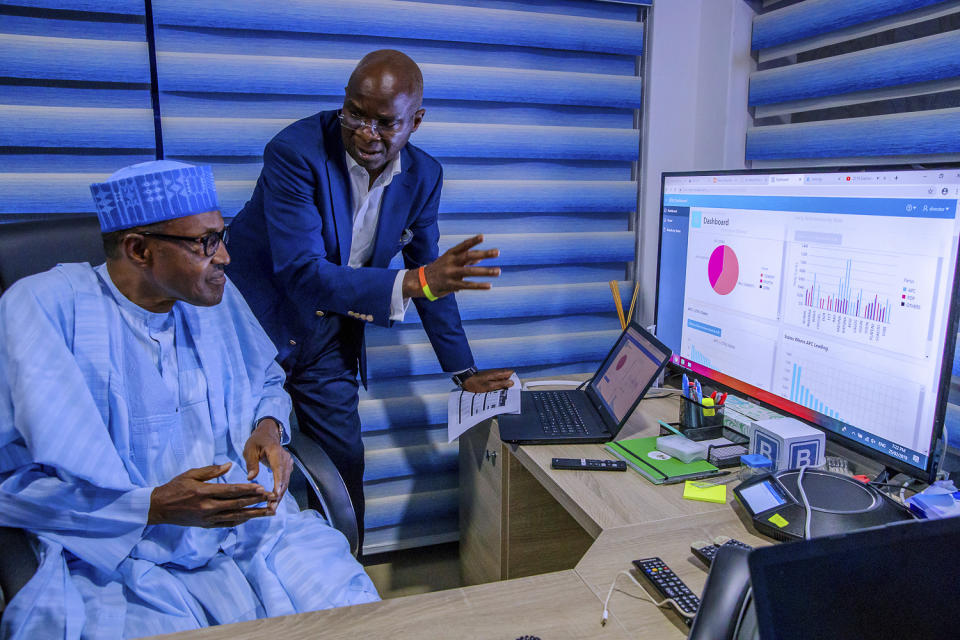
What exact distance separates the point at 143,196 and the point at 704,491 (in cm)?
129

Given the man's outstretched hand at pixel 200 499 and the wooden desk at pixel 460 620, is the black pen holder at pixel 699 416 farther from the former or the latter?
the man's outstretched hand at pixel 200 499

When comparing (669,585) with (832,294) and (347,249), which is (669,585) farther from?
(347,249)

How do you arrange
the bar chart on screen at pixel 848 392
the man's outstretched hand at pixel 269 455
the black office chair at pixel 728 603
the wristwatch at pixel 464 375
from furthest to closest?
the wristwatch at pixel 464 375, the man's outstretched hand at pixel 269 455, the bar chart on screen at pixel 848 392, the black office chair at pixel 728 603

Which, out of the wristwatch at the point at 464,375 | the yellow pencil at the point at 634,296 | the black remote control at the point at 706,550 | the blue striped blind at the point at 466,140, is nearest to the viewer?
the black remote control at the point at 706,550

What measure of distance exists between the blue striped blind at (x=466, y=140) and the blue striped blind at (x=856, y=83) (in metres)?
0.45

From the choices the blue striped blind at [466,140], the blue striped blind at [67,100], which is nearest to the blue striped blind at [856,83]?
the blue striped blind at [466,140]

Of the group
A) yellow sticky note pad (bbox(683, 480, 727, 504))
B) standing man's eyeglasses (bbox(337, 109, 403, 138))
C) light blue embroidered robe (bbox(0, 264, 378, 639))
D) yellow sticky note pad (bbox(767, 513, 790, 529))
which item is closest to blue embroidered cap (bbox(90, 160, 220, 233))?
light blue embroidered robe (bbox(0, 264, 378, 639))

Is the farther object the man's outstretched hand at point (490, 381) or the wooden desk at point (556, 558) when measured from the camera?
the man's outstretched hand at point (490, 381)

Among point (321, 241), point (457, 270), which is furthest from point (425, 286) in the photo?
point (321, 241)

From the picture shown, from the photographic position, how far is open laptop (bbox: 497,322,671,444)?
1.71 m

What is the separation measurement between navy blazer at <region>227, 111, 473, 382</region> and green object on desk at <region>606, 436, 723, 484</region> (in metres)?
0.67

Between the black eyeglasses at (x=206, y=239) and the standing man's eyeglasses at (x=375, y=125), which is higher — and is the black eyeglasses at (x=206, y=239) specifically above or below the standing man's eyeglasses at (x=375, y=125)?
below

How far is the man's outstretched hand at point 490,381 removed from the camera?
2.08m

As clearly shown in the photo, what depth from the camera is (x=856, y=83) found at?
1910 mm
